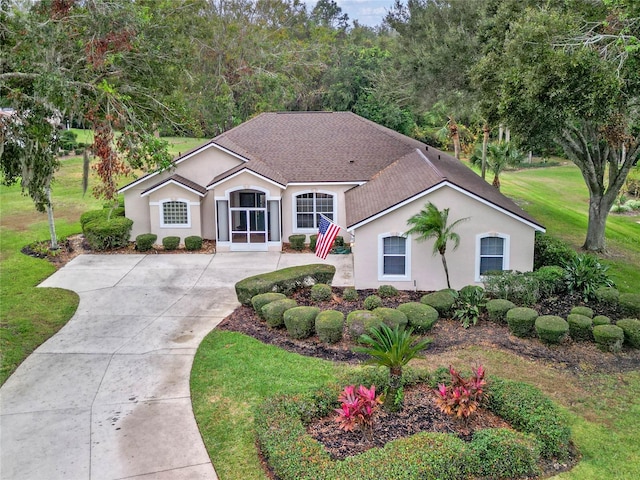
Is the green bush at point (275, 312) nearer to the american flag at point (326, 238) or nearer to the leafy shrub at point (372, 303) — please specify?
the leafy shrub at point (372, 303)

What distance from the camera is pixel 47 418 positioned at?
1162 centimetres

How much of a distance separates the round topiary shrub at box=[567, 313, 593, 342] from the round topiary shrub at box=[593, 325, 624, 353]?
28 centimetres

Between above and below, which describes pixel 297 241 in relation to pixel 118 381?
above

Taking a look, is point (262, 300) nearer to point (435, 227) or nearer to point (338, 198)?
point (435, 227)

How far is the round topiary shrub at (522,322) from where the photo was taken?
15.5m

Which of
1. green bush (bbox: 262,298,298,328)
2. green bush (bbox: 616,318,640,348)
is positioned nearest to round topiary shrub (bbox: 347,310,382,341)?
green bush (bbox: 262,298,298,328)

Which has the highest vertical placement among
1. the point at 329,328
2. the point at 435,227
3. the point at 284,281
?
the point at 435,227

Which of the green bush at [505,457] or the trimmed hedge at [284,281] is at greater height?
the trimmed hedge at [284,281]

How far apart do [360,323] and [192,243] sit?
37.8 ft

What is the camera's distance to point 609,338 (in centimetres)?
1466

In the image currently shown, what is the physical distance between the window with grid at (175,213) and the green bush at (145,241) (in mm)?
941

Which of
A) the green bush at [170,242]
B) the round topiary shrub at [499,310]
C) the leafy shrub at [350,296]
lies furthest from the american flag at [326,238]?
the green bush at [170,242]

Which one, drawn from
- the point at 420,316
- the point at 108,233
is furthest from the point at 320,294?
the point at 108,233

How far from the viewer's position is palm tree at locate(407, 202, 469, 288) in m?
17.9
